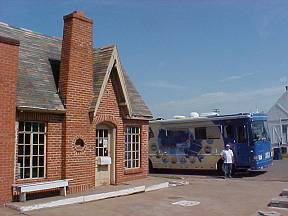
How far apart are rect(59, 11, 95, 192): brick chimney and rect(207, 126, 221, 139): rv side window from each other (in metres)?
9.00

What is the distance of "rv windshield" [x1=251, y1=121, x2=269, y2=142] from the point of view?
2112cm

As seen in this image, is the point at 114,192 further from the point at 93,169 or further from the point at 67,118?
the point at 67,118

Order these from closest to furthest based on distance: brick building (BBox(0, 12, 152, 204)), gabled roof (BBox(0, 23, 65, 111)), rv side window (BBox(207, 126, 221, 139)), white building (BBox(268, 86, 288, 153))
→ brick building (BBox(0, 12, 152, 204))
gabled roof (BBox(0, 23, 65, 111))
rv side window (BBox(207, 126, 221, 139))
white building (BBox(268, 86, 288, 153))

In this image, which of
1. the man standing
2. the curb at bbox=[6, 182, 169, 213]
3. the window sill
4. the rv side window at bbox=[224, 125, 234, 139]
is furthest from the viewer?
the rv side window at bbox=[224, 125, 234, 139]

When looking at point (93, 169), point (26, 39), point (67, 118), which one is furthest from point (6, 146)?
point (26, 39)

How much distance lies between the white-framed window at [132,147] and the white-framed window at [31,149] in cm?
457

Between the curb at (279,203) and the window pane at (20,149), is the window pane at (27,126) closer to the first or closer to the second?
the window pane at (20,149)

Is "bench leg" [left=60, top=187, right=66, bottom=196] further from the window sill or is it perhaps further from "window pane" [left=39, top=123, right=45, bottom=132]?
the window sill

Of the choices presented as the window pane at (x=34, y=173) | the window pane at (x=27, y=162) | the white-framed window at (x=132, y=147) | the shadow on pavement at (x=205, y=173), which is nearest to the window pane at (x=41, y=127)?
the window pane at (x=27, y=162)

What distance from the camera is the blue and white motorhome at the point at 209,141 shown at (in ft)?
69.4

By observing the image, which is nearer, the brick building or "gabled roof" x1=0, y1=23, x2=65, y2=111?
the brick building

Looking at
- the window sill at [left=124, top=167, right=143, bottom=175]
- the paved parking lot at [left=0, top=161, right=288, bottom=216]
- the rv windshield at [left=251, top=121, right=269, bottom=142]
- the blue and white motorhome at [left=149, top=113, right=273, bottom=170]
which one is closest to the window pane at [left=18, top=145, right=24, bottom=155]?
the paved parking lot at [left=0, top=161, right=288, bottom=216]

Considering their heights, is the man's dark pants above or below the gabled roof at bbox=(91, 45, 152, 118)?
below

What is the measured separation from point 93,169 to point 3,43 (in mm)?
5324
